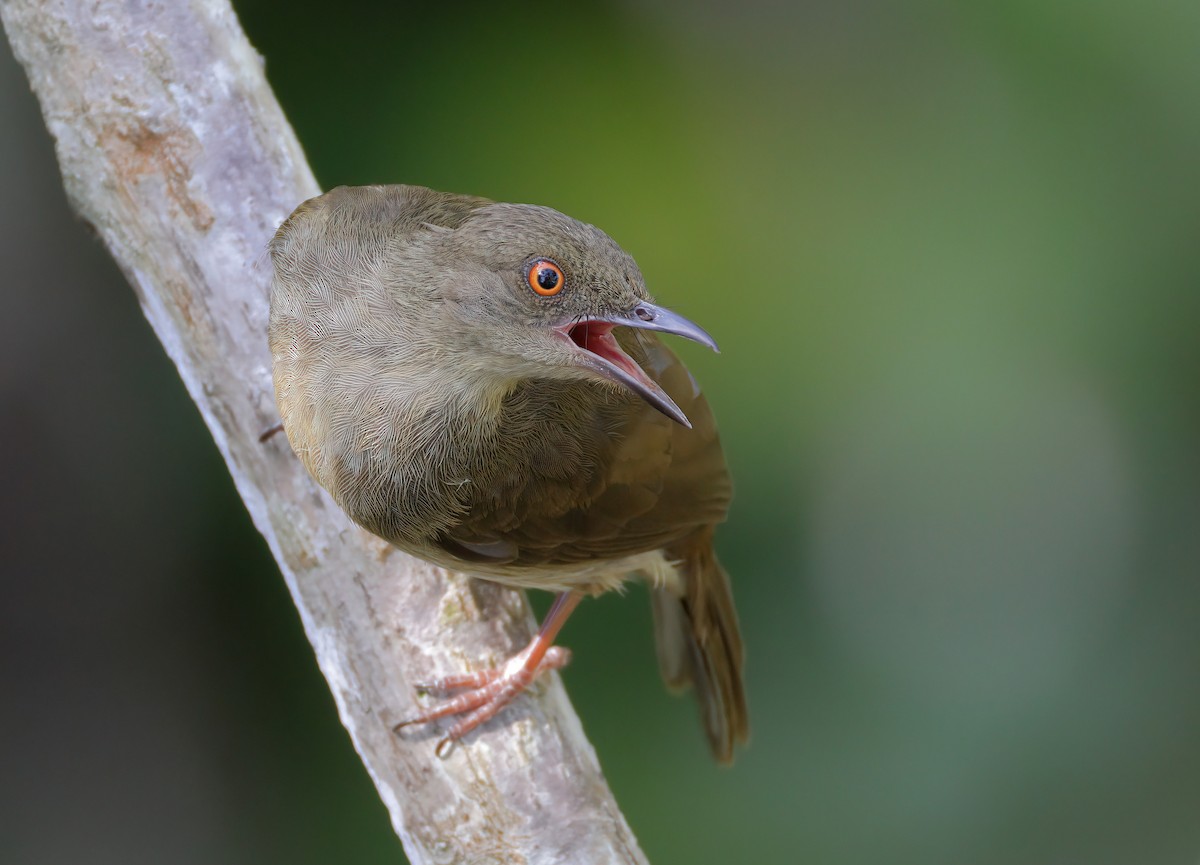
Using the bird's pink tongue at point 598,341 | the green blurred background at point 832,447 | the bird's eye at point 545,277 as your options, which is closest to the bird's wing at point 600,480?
the bird's pink tongue at point 598,341

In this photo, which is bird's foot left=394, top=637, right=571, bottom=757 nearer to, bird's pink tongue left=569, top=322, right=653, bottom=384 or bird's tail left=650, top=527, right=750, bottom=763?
bird's tail left=650, top=527, right=750, bottom=763

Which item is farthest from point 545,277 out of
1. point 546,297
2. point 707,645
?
point 707,645

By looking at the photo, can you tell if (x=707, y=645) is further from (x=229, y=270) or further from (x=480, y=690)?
(x=229, y=270)

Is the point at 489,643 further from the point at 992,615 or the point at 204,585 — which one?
the point at 992,615

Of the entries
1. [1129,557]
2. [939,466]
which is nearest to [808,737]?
[939,466]

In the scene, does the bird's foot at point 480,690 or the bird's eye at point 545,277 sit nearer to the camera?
the bird's eye at point 545,277

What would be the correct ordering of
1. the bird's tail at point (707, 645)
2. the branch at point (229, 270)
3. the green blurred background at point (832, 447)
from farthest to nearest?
the green blurred background at point (832, 447) < the bird's tail at point (707, 645) < the branch at point (229, 270)

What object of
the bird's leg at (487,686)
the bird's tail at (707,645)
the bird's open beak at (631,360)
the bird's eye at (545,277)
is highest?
the bird's eye at (545,277)

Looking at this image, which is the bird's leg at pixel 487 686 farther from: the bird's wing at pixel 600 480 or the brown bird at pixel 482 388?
the bird's wing at pixel 600 480
